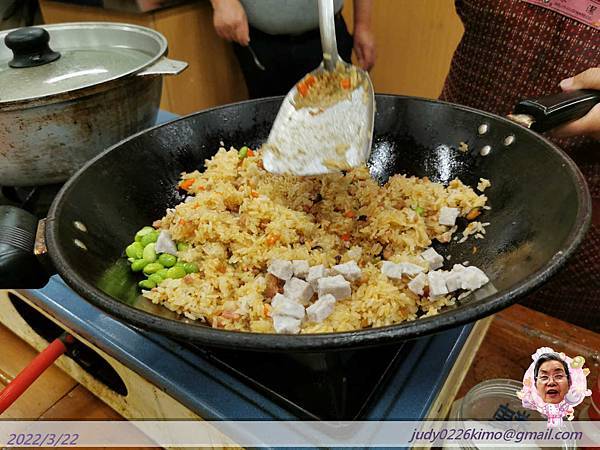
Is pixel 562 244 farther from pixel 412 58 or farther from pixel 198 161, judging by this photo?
pixel 412 58

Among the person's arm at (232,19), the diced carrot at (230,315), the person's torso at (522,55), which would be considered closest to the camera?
the diced carrot at (230,315)

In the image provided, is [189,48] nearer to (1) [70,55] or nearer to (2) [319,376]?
→ (1) [70,55]

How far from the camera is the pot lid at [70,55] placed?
4.27 ft

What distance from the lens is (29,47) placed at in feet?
4.41

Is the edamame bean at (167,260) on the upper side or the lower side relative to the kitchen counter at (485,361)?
upper

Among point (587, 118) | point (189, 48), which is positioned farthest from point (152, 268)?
point (189, 48)

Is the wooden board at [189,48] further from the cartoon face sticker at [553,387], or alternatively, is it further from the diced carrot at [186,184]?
the cartoon face sticker at [553,387]

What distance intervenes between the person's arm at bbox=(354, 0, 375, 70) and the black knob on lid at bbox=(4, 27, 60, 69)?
189 centimetres

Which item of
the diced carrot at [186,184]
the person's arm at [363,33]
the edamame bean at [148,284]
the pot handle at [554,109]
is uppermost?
the pot handle at [554,109]

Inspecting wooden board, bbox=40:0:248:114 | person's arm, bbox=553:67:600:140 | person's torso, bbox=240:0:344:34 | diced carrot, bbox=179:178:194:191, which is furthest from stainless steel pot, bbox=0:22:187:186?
wooden board, bbox=40:0:248:114

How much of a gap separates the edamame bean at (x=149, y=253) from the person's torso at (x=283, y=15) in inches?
72.0

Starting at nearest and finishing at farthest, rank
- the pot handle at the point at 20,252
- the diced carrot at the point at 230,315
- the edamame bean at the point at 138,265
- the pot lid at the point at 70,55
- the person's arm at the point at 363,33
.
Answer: the pot handle at the point at 20,252, the diced carrot at the point at 230,315, the edamame bean at the point at 138,265, the pot lid at the point at 70,55, the person's arm at the point at 363,33

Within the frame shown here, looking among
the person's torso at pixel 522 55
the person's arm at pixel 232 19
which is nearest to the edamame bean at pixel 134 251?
the person's torso at pixel 522 55

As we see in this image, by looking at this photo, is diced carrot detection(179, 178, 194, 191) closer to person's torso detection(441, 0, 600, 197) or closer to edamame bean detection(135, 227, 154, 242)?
edamame bean detection(135, 227, 154, 242)
